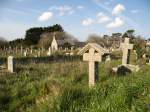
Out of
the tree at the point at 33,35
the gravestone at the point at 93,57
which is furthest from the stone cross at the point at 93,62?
the tree at the point at 33,35

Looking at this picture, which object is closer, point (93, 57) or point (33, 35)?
point (93, 57)

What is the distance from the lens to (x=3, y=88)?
38.6 ft

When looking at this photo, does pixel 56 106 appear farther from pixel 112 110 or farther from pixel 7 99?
pixel 7 99

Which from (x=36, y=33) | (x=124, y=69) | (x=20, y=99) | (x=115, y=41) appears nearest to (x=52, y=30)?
(x=36, y=33)

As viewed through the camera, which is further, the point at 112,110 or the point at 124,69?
the point at 124,69

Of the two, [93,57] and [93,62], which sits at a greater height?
[93,57]

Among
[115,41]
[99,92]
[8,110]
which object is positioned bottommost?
[8,110]

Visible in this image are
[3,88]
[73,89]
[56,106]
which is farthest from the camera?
[3,88]

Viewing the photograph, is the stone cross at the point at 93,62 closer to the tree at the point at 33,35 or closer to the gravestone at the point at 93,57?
the gravestone at the point at 93,57

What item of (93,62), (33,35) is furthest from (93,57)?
(33,35)

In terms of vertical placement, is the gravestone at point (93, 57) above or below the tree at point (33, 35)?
below

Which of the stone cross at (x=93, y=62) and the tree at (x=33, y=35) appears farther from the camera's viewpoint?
the tree at (x=33, y=35)

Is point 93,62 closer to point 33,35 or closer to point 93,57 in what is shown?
point 93,57

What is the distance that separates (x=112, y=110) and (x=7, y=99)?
501 centimetres
